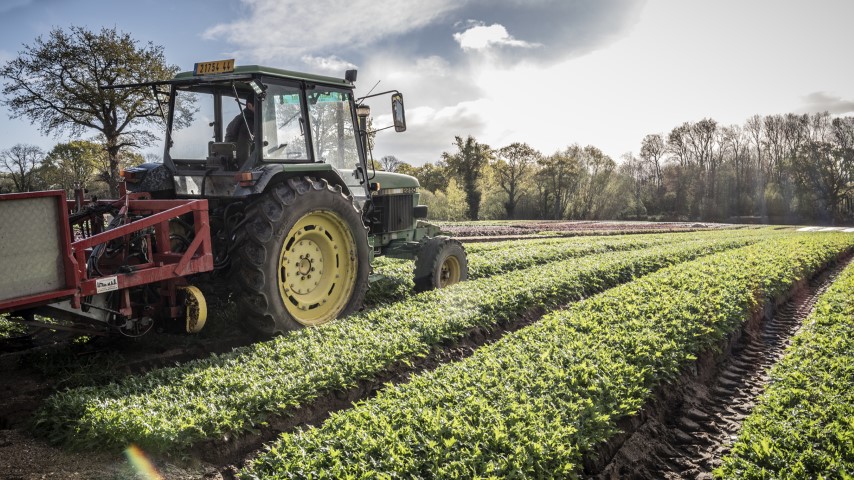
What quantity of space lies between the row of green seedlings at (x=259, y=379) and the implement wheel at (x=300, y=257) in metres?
0.33

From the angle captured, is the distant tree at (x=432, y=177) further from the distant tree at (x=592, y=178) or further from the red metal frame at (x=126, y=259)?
the red metal frame at (x=126, y=259)

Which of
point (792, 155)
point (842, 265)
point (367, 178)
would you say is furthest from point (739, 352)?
point (792, 155)

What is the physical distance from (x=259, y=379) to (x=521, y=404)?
2.40m

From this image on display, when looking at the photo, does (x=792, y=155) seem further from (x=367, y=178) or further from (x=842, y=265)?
(x=367, y=178)

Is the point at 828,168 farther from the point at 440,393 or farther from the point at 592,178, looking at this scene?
the point at 440,393

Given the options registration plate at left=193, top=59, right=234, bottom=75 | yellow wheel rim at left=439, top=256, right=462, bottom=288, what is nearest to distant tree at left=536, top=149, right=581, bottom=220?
yellow wheel rim at left=439, top=256, right=462, bottom=288

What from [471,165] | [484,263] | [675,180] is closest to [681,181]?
[675,180]

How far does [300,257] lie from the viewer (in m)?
6.44

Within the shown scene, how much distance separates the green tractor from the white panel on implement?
1.43 meters

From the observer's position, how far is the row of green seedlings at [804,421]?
4.03m

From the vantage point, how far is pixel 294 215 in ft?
19.8

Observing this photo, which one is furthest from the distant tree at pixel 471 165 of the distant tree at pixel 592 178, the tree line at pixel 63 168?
the tree line at pixel 63 168

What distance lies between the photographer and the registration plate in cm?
612

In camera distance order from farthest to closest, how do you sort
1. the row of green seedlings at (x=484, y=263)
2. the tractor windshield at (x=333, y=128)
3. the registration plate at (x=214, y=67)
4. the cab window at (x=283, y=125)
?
the row of green seedlings at (x=484, y=263) < the tractor windshield at (x=333, y=128) < the cab window at (x=283, y=125) < the registration plate at (x=214, y=67)
